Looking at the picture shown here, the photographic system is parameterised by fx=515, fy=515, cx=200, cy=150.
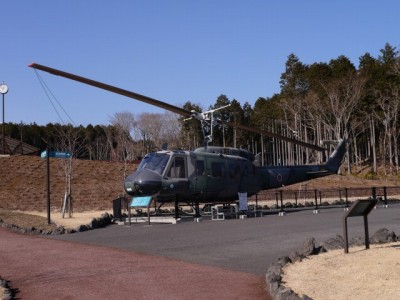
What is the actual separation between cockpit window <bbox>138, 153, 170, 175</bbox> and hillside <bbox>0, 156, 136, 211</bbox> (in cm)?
1291

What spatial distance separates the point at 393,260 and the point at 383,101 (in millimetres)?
49762

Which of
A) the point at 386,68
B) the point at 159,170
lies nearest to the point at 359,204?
the point at 159,170

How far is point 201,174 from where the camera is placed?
808 inches

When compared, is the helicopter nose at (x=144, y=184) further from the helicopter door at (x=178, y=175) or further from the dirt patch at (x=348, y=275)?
the dirt patch at (x=348, y=275)

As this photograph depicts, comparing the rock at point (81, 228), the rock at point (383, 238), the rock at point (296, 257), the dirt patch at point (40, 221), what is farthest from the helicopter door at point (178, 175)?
the rock at point (296, 257)

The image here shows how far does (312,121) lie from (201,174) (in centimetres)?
4394

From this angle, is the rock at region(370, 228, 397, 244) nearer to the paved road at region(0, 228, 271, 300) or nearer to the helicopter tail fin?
the paved road at region(0, 228, 271, 300)

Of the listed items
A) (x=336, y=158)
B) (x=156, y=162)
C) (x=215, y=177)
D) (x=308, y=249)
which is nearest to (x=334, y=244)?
(x=308, y=249)

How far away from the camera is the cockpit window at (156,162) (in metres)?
19.6

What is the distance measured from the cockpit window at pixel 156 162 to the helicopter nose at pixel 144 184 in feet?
0.77

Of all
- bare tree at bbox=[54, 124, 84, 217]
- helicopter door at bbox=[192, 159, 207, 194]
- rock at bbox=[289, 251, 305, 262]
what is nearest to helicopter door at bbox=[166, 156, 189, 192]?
helicopter door at bbox=[192, 159, 207, 194]

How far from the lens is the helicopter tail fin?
2634 cm

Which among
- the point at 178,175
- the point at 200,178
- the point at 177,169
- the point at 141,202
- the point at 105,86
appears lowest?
the point at 141,202

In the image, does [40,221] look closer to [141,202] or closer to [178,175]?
[141,202]
